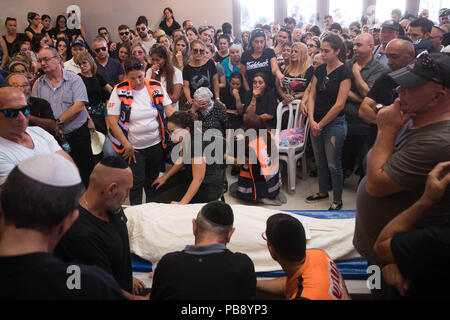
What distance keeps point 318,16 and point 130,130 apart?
28.8 ft

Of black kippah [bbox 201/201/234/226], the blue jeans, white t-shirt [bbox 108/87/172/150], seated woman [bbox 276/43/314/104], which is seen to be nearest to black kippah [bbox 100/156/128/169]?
black kippah [bbox 201/201/234/226]

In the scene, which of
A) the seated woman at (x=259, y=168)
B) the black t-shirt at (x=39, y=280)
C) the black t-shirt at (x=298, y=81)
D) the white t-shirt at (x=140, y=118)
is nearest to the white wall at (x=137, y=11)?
the black t-shirt at (x=298, y=81)

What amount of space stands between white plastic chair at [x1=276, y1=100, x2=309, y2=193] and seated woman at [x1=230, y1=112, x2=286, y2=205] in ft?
0.77

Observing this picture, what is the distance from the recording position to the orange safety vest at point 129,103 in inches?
112

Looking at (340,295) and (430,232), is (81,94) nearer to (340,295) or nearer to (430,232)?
(340,295)

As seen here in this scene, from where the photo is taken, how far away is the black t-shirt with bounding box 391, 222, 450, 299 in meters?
1.11

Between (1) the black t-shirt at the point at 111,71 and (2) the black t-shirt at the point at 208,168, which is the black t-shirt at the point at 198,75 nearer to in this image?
(1) the black t-shirt at the point at 111,71

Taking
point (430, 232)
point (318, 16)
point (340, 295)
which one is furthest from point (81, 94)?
point (318, 16)

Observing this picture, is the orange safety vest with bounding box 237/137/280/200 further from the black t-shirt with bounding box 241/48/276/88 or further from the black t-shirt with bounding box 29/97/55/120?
the black t-shirt with bounding box 29/97/55/120

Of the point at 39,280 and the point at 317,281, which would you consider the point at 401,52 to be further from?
the point at 39,280

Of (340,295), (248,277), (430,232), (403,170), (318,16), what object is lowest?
(340,295)

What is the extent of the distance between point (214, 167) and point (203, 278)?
159 cm
